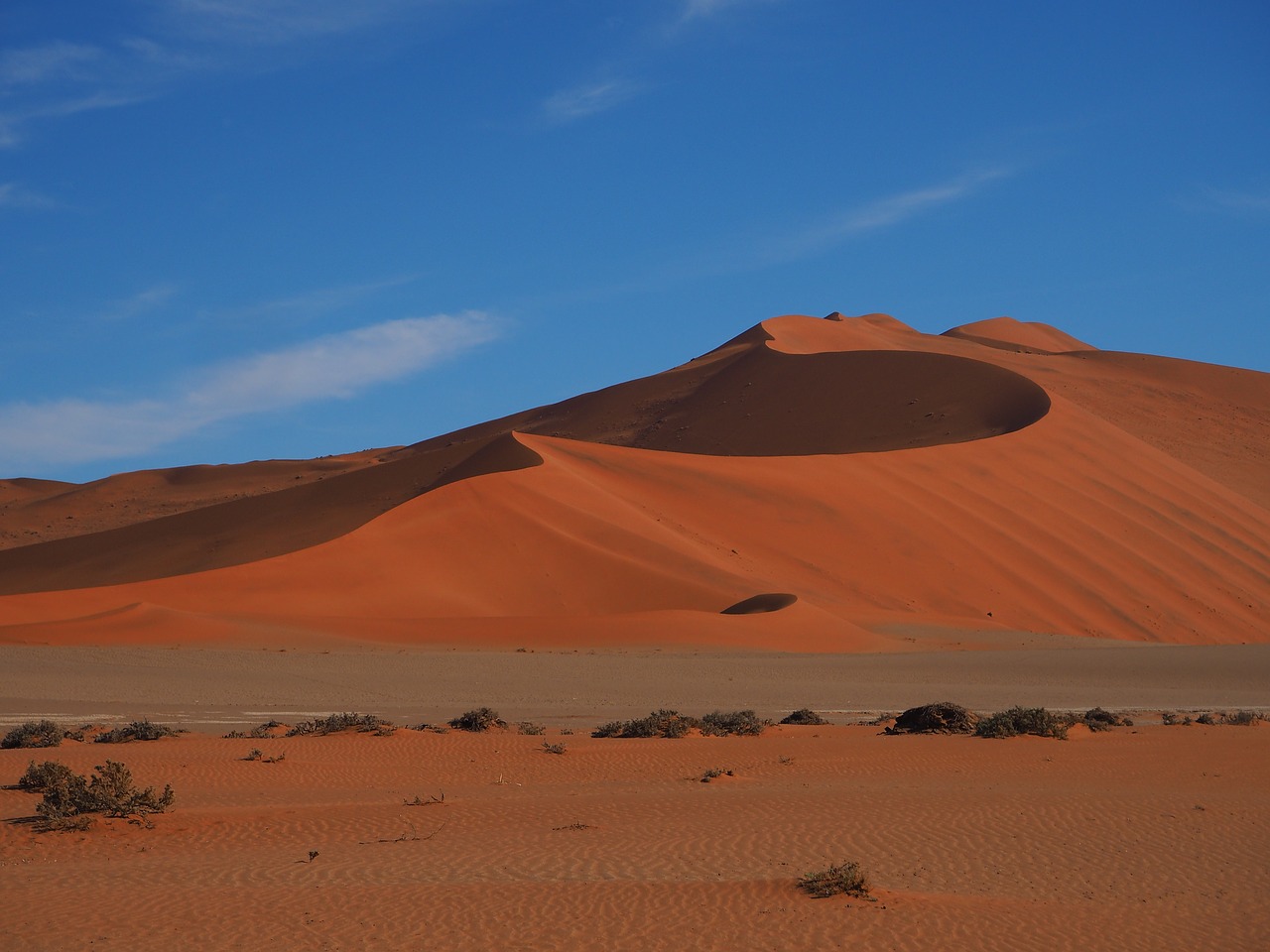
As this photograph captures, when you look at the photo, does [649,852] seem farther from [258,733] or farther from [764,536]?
[764,536]

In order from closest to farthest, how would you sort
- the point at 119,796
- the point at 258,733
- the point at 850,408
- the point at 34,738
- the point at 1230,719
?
the point at 119,796 < the point at 34,738 < the point at 258,733 < the point at 1230,719 < the point at 850,408

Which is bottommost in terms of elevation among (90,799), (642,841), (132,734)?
(642,841)

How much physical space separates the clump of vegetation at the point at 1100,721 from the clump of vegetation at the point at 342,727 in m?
9.40

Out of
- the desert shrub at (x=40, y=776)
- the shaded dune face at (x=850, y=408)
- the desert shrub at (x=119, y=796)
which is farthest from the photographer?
the shaded dune face at (x=850, y=408)

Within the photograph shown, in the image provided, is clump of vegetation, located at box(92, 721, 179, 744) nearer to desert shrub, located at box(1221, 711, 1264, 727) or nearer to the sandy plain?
the sandy plain

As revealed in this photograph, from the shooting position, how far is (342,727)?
16.0 m

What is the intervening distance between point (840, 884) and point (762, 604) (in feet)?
78.1

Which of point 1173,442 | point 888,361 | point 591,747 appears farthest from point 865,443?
point 591,747

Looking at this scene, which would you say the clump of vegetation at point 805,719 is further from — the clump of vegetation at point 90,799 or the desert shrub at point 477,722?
the clump of vegetation at point 90,799

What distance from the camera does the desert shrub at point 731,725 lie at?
16.3 metres

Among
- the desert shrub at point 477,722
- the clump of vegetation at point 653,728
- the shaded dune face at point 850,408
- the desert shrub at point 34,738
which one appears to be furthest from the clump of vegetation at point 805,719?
the shaded dune face at point 850,408

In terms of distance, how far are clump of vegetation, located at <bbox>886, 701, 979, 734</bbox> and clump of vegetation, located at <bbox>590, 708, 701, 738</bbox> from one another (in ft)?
9.19

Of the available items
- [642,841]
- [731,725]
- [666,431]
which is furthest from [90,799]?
[666,431]

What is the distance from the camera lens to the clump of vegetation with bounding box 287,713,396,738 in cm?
1586
